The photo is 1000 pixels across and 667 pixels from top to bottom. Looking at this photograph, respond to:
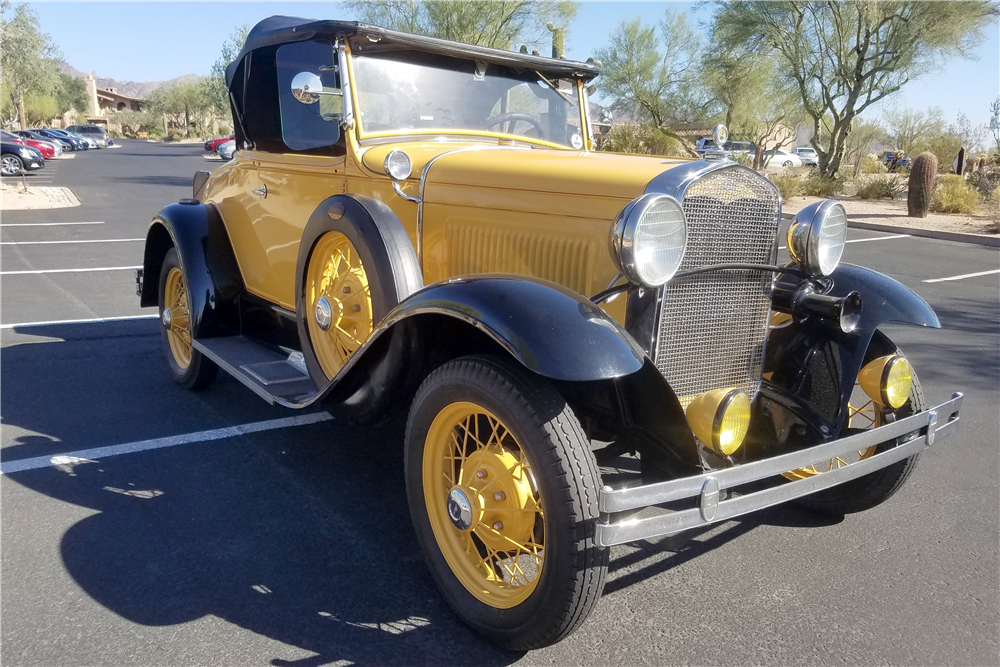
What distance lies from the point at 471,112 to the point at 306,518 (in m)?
2.03

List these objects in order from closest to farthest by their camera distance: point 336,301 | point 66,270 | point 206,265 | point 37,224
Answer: point 336,301, point 206,265, point 66,270, point 37,224

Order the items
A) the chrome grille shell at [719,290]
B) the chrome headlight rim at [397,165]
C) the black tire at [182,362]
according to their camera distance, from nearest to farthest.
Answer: the chrome grille shell at [719,290] → the chrome headlight rim at [397,165] → the black tire at [182,362]

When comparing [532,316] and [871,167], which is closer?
[532,316]

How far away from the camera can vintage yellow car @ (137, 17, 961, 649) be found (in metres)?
2.06

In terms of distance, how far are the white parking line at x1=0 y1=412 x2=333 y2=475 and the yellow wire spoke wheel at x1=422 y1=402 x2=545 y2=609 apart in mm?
1413

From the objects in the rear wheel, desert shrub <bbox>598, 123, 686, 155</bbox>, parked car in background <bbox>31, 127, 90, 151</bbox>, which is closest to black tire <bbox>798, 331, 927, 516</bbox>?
the rear wheel

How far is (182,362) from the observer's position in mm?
4520

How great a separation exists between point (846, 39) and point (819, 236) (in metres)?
22.7

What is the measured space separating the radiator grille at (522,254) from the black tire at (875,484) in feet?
4.16

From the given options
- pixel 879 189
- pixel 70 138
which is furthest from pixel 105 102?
pixel 879 189

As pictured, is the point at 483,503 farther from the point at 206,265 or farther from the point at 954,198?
the point at 954,198

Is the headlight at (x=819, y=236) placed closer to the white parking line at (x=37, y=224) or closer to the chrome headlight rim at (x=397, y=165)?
the chrome headlight rim at (x=397, y=165)

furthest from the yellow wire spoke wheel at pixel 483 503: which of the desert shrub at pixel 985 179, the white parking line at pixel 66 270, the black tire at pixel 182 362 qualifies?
the desert shrub at pixel 985 179

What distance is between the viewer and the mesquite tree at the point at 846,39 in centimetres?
1995
